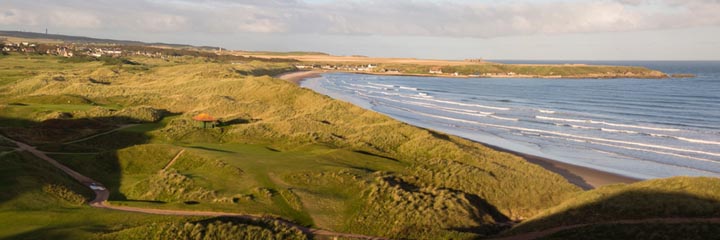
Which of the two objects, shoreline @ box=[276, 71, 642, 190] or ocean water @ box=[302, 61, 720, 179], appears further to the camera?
ocean water @ box=[302, 61, 720, 179]

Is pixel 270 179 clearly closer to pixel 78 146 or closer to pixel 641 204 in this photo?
pixel 78 146

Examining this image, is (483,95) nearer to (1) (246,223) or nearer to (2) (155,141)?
(2) (155,141)

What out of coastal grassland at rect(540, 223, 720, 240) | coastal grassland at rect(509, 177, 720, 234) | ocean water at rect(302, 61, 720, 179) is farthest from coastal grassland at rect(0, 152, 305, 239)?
ocean water at rect(302, 61, 720, 179)

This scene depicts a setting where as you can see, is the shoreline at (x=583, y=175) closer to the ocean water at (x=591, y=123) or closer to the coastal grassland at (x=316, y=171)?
the ocean water at (x=591, y=123)

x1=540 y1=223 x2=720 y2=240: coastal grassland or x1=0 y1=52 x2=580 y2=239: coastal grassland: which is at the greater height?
x1=540 y1=223 x2=720 y2=240: coastal grassland

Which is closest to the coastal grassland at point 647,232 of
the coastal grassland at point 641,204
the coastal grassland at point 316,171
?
the coastal grassland at point 641,204

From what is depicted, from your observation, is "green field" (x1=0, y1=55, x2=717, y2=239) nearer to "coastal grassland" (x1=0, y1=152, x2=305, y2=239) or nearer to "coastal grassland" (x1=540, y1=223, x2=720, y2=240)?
"coastal grassland" (x1=0, y1=152, x2=305, y2=239)

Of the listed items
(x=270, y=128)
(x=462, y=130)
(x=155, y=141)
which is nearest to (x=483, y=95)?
(x=462, y=130)
